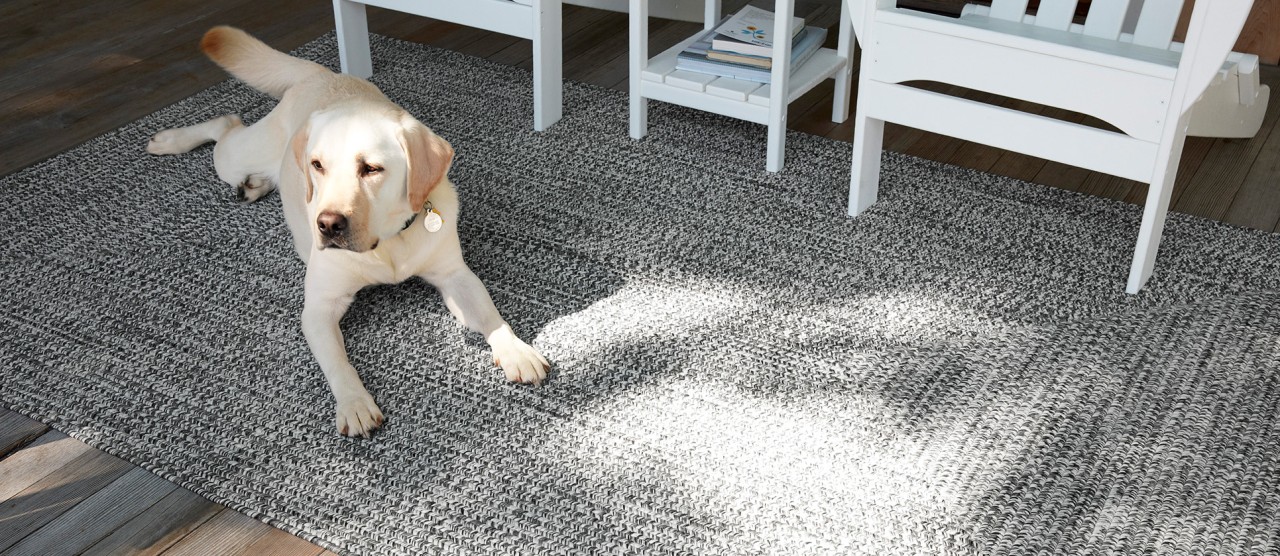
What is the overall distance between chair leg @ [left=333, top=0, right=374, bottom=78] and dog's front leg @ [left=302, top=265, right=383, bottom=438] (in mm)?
1191

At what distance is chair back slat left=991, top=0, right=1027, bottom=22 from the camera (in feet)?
6.97

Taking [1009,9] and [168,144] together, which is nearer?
[1009,9]

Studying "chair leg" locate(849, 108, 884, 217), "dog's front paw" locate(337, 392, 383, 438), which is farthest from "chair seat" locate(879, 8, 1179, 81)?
"dog's front paw" locate(337, 392, 383, 438)

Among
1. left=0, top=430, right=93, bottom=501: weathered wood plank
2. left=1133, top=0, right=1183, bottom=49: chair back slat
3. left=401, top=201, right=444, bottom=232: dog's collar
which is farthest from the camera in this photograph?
left=1133, top=0, right=1183, bottom=49: chair back slat

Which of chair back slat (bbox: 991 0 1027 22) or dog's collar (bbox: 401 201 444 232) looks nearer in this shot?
dog's collar (bbox: 401 201 444 232)

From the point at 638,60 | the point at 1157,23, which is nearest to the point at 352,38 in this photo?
the point at 638,60

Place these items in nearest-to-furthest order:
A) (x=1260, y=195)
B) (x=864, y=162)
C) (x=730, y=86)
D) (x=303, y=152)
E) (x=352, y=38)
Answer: (x=303, y=152)
(x=864, y=162)
(x=1260, y=195)
(x=730, y=86)
(x=352, y=38)

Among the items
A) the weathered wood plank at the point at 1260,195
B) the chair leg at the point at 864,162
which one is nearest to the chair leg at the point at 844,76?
the chair leg at the point at 864,162

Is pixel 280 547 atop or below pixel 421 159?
below

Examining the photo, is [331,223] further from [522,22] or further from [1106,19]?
[1106,19]

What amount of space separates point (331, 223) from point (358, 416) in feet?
0.99

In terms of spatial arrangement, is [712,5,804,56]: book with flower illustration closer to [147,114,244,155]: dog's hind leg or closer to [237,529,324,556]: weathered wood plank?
[147,114,244,155]: dog's hind leg

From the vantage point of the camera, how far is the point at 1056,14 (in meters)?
2.08

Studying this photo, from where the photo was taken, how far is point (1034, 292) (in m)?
2.00
